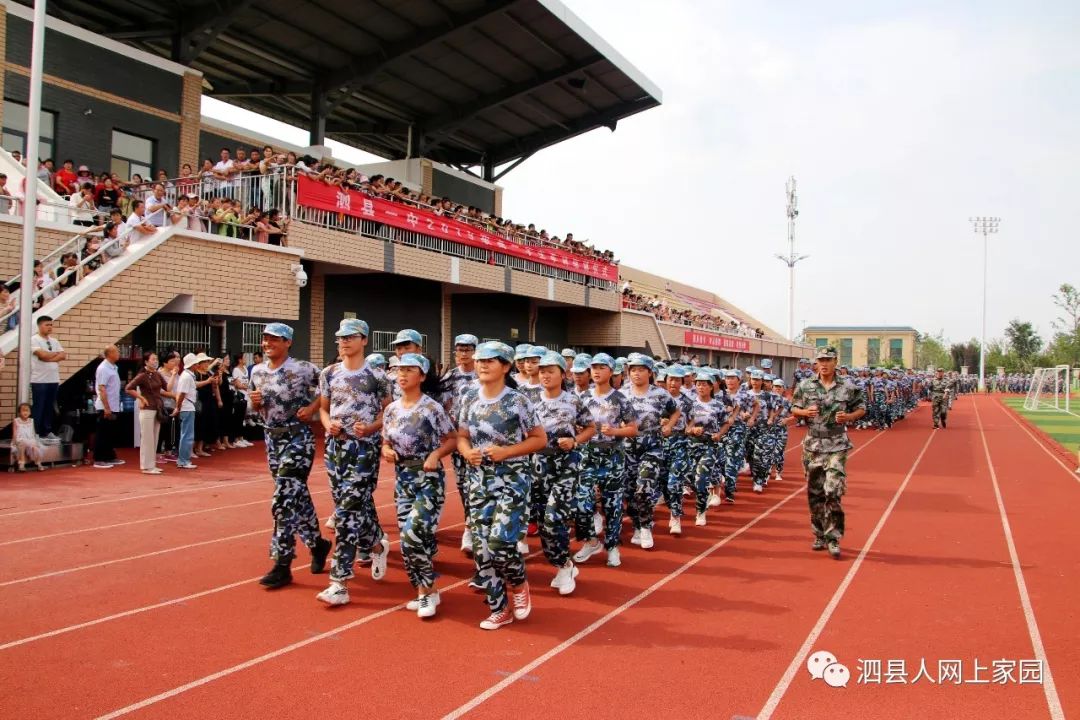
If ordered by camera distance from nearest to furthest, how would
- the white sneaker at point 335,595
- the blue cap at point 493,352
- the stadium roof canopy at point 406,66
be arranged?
the blue cap at point 493,352
the white sneaker at point 335,595
the stadium roof canopy at point 406,66

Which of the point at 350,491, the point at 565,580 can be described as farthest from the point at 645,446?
the point at 350,491

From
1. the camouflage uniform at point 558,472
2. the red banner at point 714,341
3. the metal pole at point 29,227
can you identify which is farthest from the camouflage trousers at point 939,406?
the metal pole at point 29,227

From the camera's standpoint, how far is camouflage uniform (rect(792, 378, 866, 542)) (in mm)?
7480

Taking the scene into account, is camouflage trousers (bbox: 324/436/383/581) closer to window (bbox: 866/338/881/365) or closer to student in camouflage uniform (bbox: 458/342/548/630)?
student in camouflage uniform (bbox: 458/342/548/630)

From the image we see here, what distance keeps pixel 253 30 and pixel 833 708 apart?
23.1 meters

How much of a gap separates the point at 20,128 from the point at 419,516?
16.8m

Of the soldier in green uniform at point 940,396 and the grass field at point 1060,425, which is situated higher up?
the soldier in green uniform at point 940,396

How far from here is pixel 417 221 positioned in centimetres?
1855

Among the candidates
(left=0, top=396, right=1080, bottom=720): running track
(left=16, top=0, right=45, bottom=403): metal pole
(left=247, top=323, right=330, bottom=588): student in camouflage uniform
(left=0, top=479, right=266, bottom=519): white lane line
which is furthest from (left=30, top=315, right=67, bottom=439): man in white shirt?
(left=247, top=323, right=330, bottom=588): student in camouflage uniform

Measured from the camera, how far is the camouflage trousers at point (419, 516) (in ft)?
17.3

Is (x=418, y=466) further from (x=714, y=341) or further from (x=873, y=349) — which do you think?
(x=873, y=349)

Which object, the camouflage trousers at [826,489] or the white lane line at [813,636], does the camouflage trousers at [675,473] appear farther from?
the white lane line at [813,636]

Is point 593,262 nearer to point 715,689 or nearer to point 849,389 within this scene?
point 849,389

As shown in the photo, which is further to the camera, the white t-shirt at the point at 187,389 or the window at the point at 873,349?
the window at the point at 873,349
